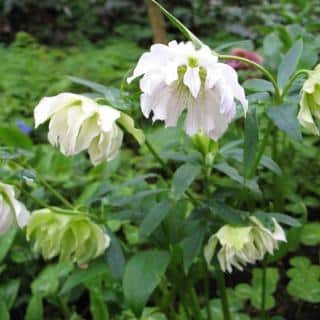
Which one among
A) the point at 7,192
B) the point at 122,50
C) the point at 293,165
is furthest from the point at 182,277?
the point at 122,50

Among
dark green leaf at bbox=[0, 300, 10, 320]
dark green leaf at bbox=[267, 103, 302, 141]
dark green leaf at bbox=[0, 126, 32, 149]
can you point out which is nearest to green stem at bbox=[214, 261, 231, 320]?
dark green leaf at bbox=[267, 103, 302, 141]

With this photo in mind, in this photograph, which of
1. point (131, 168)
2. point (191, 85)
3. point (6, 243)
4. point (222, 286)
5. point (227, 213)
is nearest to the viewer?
point (191, 85)

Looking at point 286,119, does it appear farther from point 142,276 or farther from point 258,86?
point 142,276

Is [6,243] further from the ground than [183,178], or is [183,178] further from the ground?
[183,178]

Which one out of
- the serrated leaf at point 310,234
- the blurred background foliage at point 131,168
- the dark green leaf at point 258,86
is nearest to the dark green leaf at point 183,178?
the blurred background foliage at point 131,168

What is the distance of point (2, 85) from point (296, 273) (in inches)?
57.9

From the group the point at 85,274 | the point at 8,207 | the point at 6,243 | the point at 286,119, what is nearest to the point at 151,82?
the point at 286,119

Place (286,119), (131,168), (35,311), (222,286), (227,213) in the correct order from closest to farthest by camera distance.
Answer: (286,119), (227,213), (222,286), (35,311), (131,168)

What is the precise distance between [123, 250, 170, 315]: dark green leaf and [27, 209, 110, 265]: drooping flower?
5 centimetres

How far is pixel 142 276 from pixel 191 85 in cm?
34

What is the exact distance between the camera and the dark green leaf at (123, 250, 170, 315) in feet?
2.83

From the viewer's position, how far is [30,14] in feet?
13.1

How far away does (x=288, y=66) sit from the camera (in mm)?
846

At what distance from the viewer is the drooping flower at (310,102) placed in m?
0.72
